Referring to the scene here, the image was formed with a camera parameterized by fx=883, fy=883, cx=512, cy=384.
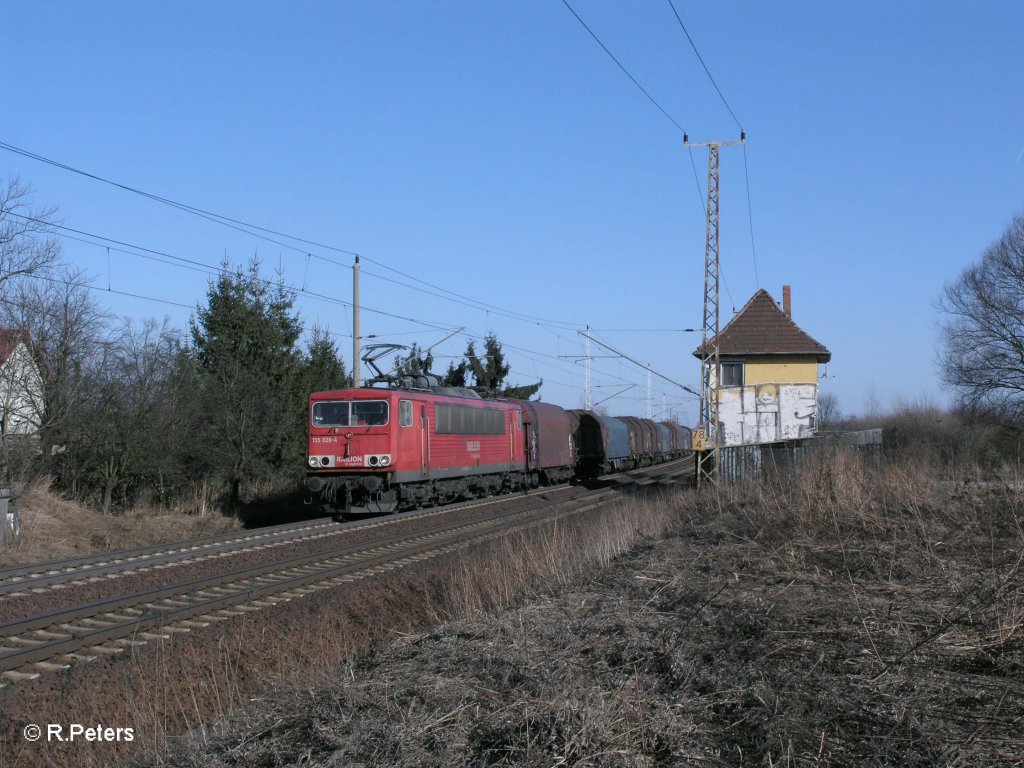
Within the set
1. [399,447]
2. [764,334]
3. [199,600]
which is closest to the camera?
[199,600]

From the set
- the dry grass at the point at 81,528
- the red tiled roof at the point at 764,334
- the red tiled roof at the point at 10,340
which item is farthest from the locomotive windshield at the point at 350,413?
the red tiled roof at the point at 764,334

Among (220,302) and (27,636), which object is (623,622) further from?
(220,302)

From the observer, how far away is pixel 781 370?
3516cm

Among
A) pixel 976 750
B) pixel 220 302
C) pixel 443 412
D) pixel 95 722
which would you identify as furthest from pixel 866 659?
pixel 220 302

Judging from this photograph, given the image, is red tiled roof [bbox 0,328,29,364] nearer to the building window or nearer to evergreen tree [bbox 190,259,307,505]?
evergreen tree [bbox 190,259,307,505]

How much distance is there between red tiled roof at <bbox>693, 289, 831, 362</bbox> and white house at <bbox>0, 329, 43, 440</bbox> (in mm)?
23709

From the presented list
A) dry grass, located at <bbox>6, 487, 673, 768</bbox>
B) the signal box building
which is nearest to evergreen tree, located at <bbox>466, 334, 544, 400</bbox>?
the signal box building

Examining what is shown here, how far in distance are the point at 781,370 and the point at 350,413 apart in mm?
20388

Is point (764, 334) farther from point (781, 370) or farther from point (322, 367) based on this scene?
point (322, 367)

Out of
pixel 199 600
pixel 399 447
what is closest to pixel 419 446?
pixel 399 447

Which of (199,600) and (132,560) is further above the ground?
(132,560)

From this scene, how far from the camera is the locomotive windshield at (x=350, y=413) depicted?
2048 cm

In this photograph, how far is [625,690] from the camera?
4.82 meters

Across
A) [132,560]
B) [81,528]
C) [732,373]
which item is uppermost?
[732,373]
